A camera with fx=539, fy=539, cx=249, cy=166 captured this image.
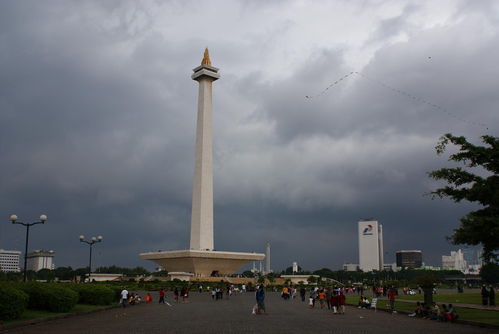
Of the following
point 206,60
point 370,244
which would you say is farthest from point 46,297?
point 370,244

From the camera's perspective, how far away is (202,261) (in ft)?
223

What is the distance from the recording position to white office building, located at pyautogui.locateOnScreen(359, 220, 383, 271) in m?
187

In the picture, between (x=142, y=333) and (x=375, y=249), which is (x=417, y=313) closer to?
(x=142, y=333)

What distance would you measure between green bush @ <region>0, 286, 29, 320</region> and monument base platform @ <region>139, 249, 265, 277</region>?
159 feet

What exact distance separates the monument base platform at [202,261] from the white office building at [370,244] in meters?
120

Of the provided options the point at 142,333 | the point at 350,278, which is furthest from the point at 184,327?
the point at 350,278

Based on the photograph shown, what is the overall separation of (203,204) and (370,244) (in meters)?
131

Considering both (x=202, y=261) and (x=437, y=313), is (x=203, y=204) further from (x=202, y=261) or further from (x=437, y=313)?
(x=437, y=313)

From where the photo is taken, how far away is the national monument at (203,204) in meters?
68.8

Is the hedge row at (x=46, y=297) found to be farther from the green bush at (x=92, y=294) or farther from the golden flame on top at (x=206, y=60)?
the golden flame on top at (x=206, y=60)

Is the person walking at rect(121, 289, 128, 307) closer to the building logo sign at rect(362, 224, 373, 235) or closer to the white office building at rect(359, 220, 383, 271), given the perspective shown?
the white office building at rect(359, 220, 383, 271)

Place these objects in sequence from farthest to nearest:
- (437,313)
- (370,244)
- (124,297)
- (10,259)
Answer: (370,244) < (10,259) < (124,297) < (437,313)

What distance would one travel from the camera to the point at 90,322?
19.4m

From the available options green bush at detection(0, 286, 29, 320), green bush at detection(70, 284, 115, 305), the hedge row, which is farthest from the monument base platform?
green bush at detection(0, 286, 29, 320)
